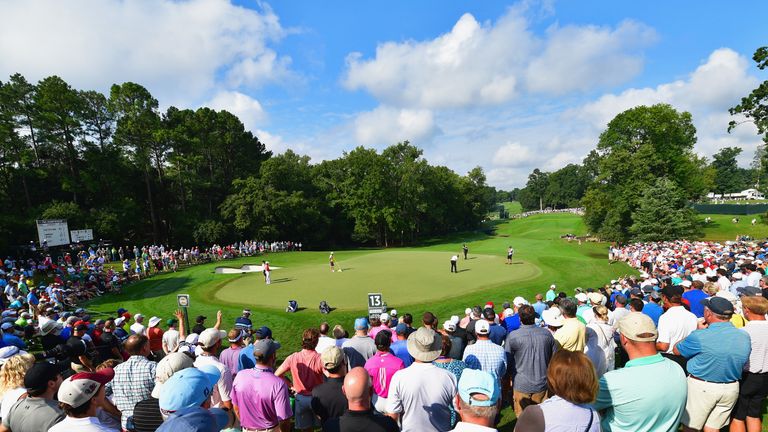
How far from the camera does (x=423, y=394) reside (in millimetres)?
4203

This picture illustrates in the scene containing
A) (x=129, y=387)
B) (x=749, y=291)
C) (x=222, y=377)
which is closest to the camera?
(x=129, y=387)

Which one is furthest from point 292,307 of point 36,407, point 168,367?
point 36,407

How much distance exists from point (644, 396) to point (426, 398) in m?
2.11

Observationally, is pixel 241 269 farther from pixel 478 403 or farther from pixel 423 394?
pixel 478 403

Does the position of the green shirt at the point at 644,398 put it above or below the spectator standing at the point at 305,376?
above

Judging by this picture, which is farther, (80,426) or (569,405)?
(80,426)

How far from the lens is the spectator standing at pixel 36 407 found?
4066mm

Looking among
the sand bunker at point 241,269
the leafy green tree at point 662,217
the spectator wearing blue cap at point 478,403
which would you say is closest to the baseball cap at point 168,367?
the spectator wearing blue cap at point 478,403

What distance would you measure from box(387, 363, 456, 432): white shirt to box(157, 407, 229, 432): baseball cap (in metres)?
1.94

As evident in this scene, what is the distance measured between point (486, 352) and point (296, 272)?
932 inches

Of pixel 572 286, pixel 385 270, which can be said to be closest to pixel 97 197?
pixel 385 270

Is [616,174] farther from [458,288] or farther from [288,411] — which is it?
[288,411]

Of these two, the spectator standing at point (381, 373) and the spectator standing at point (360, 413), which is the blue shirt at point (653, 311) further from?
the spectator standing at point (360, 413)

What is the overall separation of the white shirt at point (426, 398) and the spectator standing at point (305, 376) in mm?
1805
